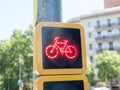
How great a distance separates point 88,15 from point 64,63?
61.5 meters

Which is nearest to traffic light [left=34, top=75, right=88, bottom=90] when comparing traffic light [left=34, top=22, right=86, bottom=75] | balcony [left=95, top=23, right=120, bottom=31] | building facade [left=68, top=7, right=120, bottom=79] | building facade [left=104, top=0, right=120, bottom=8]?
traffic light [left=34, top=22, right=86, bottom=75]

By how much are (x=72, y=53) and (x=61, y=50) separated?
0.37 feet

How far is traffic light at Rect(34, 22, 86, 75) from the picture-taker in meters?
2.84

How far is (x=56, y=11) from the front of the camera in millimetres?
3203

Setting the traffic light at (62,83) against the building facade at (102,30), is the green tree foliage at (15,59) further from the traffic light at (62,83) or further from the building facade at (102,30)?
the traffic light at (62,83)

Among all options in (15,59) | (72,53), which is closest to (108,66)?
(15,59)

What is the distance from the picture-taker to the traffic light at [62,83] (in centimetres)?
281

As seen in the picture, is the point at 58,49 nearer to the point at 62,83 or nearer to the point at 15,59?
the point at 62,83

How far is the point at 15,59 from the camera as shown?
48562 millimetres

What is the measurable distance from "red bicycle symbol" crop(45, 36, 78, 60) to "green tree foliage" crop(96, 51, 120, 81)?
48662 millimetres

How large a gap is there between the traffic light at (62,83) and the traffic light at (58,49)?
4 centimetres

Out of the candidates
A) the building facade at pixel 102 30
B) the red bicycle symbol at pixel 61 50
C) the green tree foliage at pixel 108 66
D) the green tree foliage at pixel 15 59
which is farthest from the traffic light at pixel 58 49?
the building facade at pixel 102 30

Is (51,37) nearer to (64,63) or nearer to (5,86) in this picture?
(64,63)

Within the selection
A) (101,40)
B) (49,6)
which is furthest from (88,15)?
(49,6)
